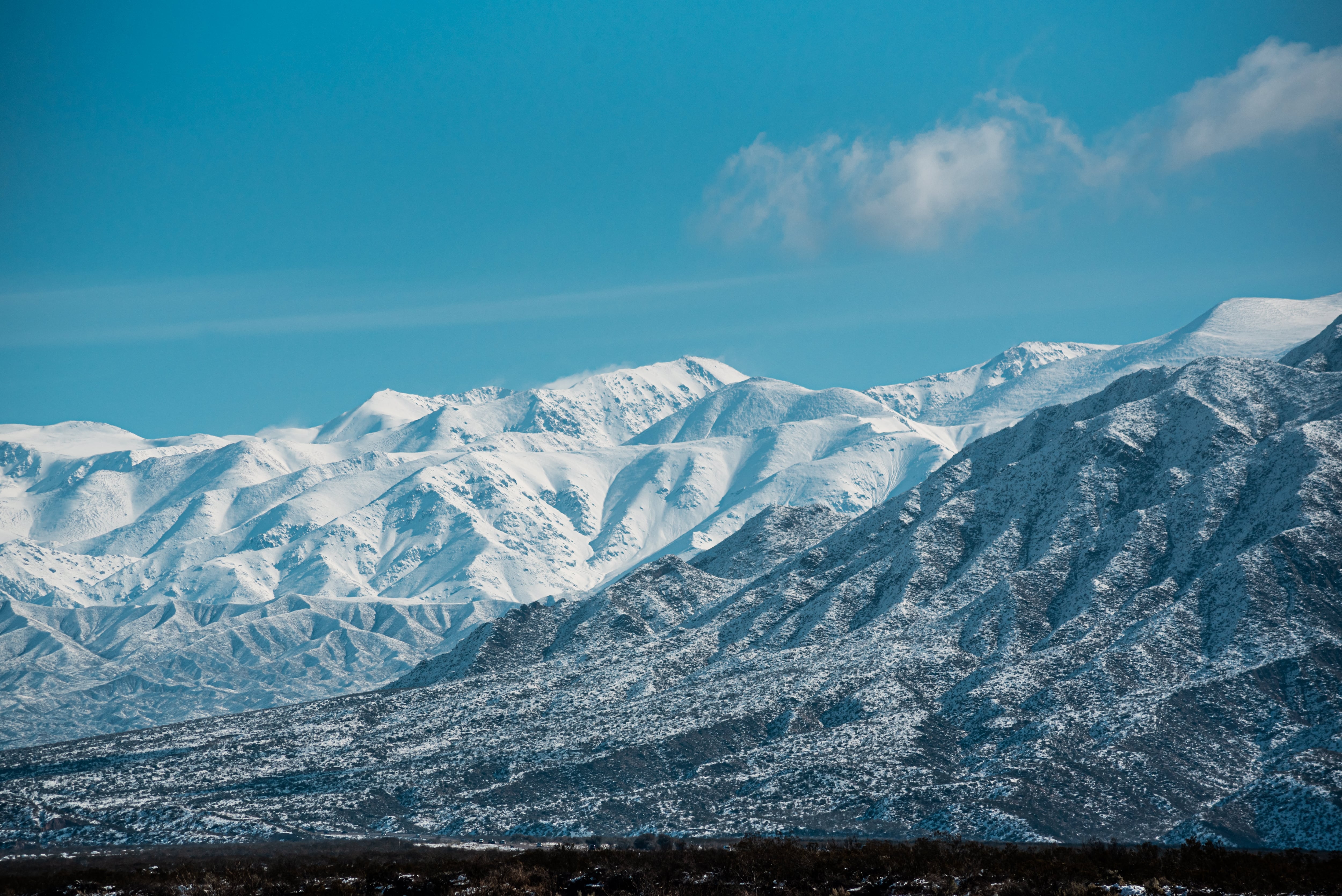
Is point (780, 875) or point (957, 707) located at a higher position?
point (780, 875)

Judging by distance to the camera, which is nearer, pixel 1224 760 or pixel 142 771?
pixel 1224 760

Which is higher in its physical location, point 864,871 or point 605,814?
point 864,871

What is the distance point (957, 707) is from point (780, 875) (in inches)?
3353

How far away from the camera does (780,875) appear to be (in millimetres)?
56938

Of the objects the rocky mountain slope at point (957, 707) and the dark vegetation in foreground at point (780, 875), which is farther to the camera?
the rocky mountain slope at point (957, 707)

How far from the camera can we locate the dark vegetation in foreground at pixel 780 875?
51469 mm

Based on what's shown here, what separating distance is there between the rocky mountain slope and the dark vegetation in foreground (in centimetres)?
3534

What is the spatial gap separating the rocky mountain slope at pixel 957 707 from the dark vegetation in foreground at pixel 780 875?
35339 mm

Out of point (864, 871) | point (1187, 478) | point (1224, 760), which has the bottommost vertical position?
point (1224, 760)

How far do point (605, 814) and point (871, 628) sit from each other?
55906 millimetres

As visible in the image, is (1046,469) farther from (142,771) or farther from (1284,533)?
(142,771)

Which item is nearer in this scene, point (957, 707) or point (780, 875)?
point (780, 875)

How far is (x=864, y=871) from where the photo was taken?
5659 cm

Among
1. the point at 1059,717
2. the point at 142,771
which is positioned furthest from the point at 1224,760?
the point at 142,771
